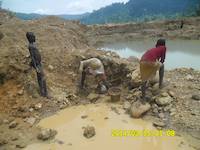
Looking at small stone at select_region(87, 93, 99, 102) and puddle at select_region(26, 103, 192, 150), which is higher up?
small stone at select_region(87, 93, 99, 102)

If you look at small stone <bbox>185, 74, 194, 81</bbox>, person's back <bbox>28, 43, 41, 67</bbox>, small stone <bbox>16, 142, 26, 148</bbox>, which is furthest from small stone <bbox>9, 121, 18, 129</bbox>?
small stone <bbox>185, 74, 194, 81</bbox>

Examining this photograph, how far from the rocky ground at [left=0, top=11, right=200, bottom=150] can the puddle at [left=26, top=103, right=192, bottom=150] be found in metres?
0.20

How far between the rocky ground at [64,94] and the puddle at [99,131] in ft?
0.66

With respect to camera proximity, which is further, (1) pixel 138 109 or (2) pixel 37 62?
(2) pixel 37 62

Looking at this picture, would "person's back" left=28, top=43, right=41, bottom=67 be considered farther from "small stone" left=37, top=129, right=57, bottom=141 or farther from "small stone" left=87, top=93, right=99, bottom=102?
"small stone" left=37, top=129, right=57, bottom=141

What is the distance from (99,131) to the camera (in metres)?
5.44

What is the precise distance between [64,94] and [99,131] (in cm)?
182

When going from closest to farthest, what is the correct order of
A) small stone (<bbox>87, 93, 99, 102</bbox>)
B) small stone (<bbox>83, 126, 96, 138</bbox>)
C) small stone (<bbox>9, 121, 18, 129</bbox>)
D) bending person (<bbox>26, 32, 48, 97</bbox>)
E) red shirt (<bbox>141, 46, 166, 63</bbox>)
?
small stone (<bbox>83, 126, 96, 138</bbox>) < small stone (<bbox>9, 121, 18, 129</bbox>) < red shirt (<bbox>141, 46, 166, 63</bbox>) < bending person (<bbox>26, 32, 48, 97</bbox>) < small stone (<bbox>87, 93, 99, 102</bbox>)

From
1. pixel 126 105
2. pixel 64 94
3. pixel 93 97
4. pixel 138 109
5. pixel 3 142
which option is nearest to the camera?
pixel 3 142

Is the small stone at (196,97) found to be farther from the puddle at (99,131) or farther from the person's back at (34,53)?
the person's back at (34,53)

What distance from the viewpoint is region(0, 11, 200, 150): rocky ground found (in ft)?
18.0
